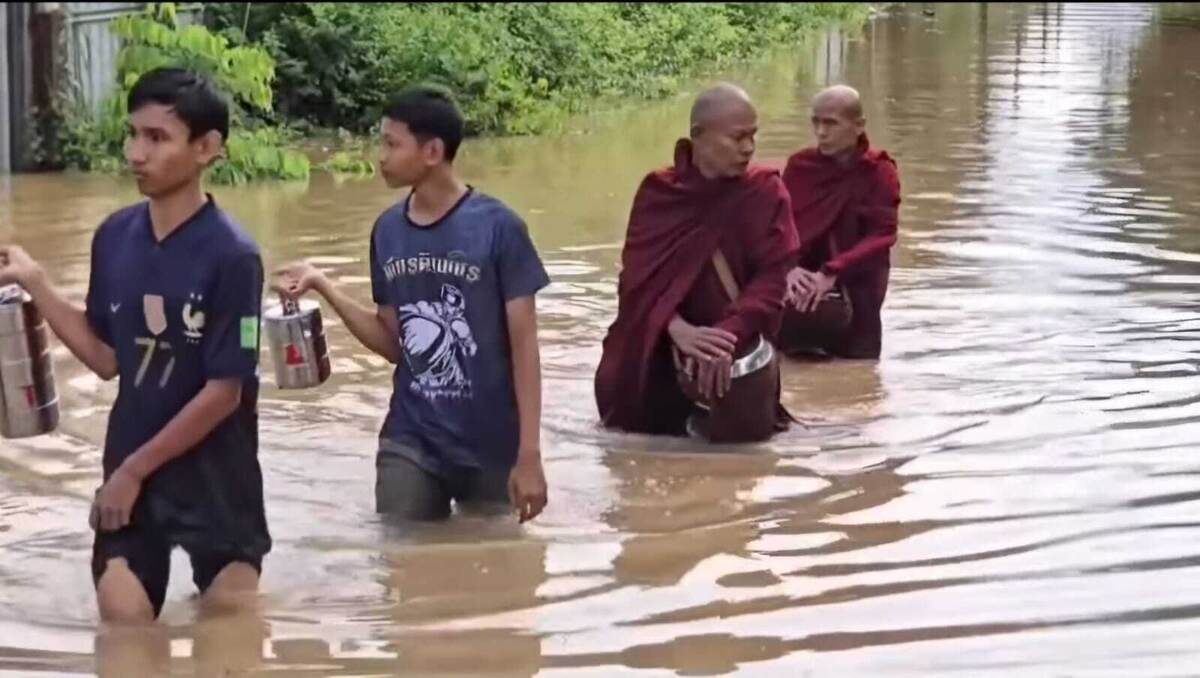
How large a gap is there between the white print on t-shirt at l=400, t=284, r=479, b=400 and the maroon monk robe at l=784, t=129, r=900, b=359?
3.19 metres

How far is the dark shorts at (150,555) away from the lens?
16.7 ft

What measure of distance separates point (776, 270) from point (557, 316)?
2530 mm

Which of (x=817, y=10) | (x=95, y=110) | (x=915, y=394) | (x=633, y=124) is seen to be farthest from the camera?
(x=817, y=10)

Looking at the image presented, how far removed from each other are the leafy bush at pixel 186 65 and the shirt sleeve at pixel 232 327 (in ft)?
31.8

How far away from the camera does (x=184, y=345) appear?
16.5 ft

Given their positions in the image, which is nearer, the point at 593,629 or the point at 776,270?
the point at 593,629

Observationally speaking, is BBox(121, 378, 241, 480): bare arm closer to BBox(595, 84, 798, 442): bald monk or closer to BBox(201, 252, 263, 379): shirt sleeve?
BBox(201, 252, 263, 379): shirt sleeve

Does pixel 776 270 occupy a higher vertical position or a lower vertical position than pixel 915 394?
higher

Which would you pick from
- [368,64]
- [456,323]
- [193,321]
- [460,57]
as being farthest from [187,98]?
[460,57]

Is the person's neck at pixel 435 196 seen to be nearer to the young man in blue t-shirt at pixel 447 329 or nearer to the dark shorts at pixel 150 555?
the young man in blue t-shirt at pixel 447 329

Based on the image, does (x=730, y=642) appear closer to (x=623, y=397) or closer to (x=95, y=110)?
(x=623, y=397)

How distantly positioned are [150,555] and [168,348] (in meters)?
0.53

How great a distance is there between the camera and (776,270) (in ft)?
24.4

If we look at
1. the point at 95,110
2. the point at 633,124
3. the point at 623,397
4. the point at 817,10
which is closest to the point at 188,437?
the point at 623,397
